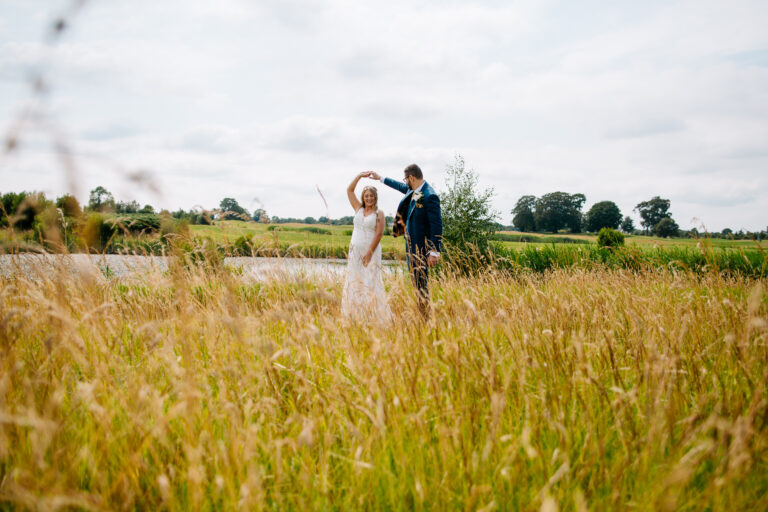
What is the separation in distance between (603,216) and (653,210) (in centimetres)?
1201

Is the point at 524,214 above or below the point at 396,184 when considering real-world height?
above

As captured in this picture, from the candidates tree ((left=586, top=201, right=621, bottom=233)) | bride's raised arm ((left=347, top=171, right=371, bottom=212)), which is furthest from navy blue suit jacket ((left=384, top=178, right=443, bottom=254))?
tree ((left=586, top=201, right=621, bottom=233))

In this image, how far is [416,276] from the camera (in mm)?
5195

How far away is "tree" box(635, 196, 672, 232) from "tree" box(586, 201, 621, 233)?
5.41 meters

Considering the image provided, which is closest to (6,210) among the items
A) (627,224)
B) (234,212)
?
(234,212)

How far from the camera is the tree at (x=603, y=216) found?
326ft

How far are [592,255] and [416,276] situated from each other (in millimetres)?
8865

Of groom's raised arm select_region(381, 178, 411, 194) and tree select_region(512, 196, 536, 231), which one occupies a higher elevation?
tree select_region(512, 196, 536, 231)

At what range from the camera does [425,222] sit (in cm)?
605

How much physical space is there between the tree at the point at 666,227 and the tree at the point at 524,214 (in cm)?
2831

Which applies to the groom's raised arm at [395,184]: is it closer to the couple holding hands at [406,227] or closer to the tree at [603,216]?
the couple holding hands at [406,227]

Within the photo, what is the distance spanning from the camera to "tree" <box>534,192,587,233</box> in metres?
105

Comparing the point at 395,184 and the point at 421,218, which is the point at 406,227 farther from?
the point at 395,184

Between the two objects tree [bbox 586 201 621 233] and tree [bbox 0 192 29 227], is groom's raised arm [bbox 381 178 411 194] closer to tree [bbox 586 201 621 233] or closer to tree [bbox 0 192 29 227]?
tree [bbox 0 192 29 227]
